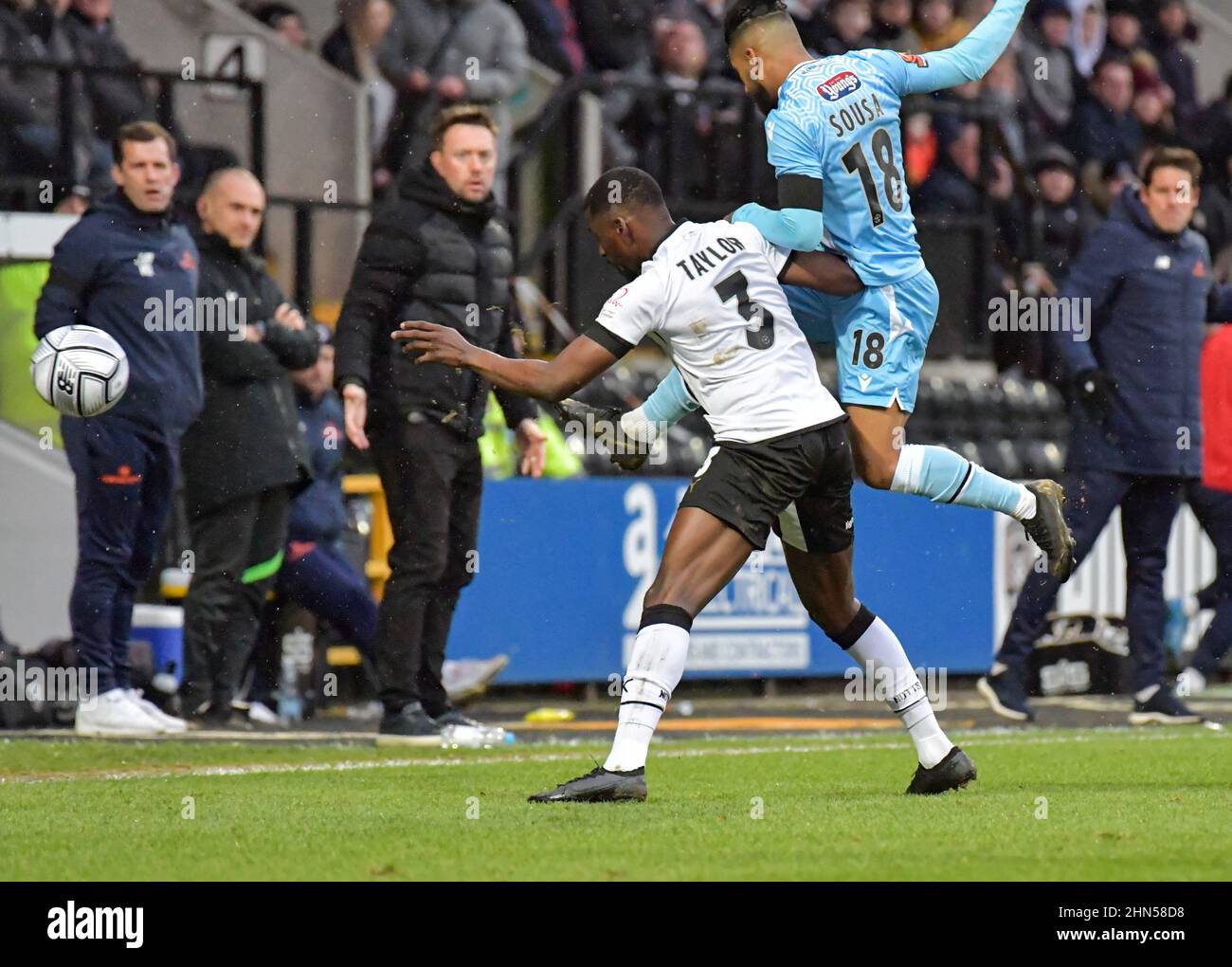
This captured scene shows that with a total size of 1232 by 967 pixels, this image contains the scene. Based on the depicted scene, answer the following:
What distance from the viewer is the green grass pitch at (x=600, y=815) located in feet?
18.4

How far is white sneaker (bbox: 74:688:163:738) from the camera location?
996 centimetres

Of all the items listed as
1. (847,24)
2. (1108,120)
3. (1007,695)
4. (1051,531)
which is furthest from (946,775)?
(1108,120)

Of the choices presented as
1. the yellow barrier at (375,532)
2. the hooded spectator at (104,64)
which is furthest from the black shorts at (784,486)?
the hooded spectator at (104,64)

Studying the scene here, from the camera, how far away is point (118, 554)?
1015cm

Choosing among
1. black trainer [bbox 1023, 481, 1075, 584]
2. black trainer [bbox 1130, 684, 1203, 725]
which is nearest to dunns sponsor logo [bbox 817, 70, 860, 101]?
black trainer [bbox 1023, 481, 1075, 584]

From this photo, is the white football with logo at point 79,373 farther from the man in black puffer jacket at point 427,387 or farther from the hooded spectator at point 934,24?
the hooded spectator at point 934,24

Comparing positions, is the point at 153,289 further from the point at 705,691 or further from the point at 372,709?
the point at 705,691

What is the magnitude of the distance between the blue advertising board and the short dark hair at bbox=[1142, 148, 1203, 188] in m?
3.10

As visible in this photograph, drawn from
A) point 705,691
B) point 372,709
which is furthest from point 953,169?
point 372,709

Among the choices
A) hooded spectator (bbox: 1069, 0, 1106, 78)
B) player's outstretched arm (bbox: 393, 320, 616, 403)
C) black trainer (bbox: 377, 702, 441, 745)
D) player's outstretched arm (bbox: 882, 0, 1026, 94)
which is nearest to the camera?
player's outstretched arm (bbox: 393, 320, 616, 403)

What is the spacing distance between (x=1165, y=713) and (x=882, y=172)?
3984 mm

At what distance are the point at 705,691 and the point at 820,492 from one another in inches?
252

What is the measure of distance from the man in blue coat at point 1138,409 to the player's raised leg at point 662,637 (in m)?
4.37
